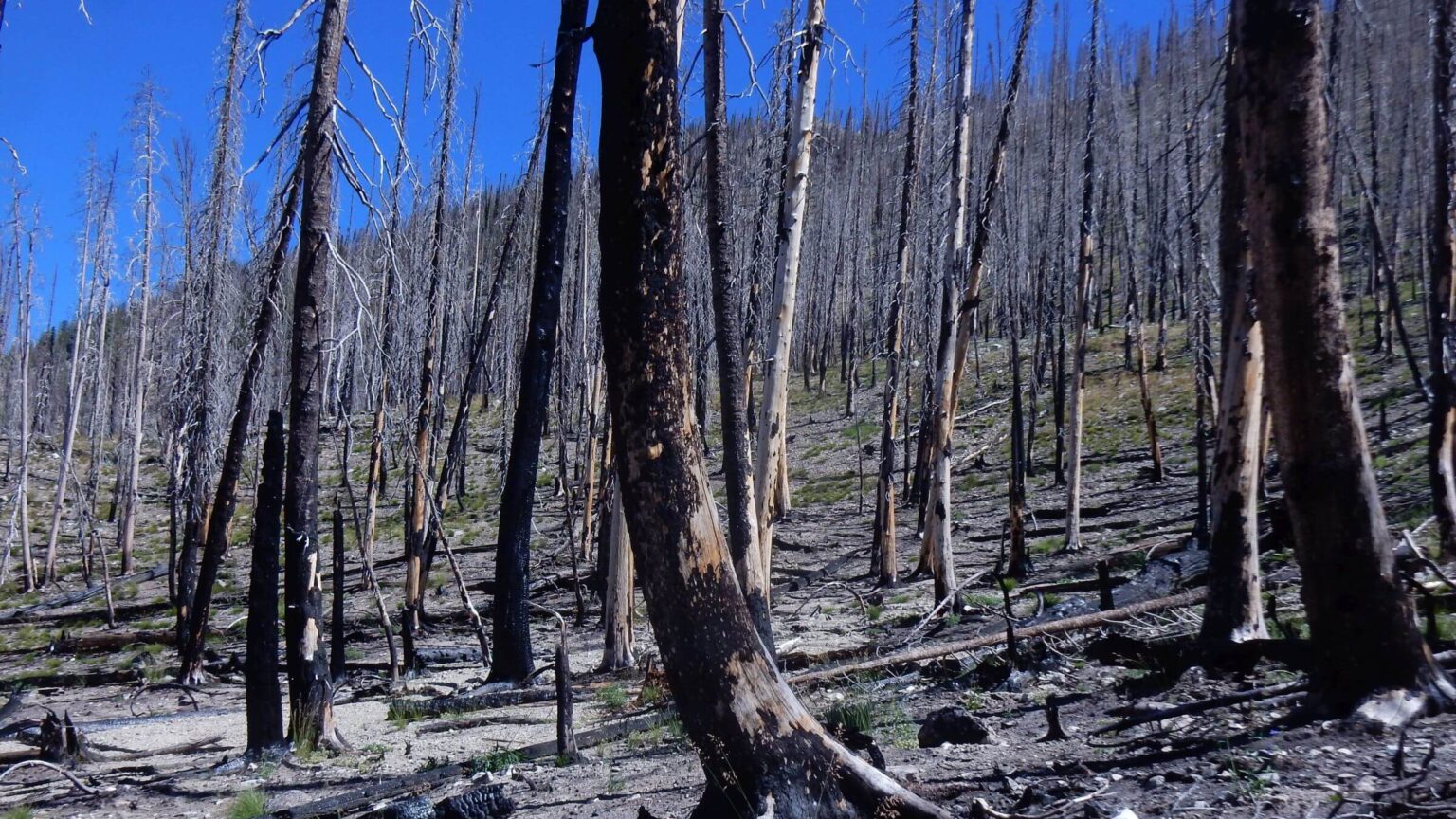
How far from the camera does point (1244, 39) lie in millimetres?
4555

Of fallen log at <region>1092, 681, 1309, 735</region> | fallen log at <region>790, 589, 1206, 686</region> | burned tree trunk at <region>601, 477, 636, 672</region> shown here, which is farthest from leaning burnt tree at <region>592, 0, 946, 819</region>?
burned tree trunk at <region>601, 477, 636, 672</region>

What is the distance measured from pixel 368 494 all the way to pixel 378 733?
9.53 metres

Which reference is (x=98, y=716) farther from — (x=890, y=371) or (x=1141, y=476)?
(x=1141, y=476)

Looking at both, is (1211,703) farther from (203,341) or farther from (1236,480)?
(203,341)

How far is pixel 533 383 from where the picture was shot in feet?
36.0

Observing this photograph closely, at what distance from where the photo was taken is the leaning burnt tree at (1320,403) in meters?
4.28

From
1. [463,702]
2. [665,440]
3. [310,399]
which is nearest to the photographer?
[665,440]

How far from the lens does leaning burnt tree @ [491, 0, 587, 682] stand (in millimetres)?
10734

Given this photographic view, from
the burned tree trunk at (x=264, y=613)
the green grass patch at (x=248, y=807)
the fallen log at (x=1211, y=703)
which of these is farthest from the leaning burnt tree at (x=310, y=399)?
the fallen log at (x=1211, y=703)

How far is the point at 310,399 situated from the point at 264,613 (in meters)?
1.76

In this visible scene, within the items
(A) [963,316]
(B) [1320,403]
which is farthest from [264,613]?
(A) [963,316]

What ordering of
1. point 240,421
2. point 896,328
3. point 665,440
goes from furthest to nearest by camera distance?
point 896,328 → point 240,421 → point 665,440

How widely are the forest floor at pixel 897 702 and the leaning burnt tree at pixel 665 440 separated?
44.9 inches

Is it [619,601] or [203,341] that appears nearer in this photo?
[619,601]
